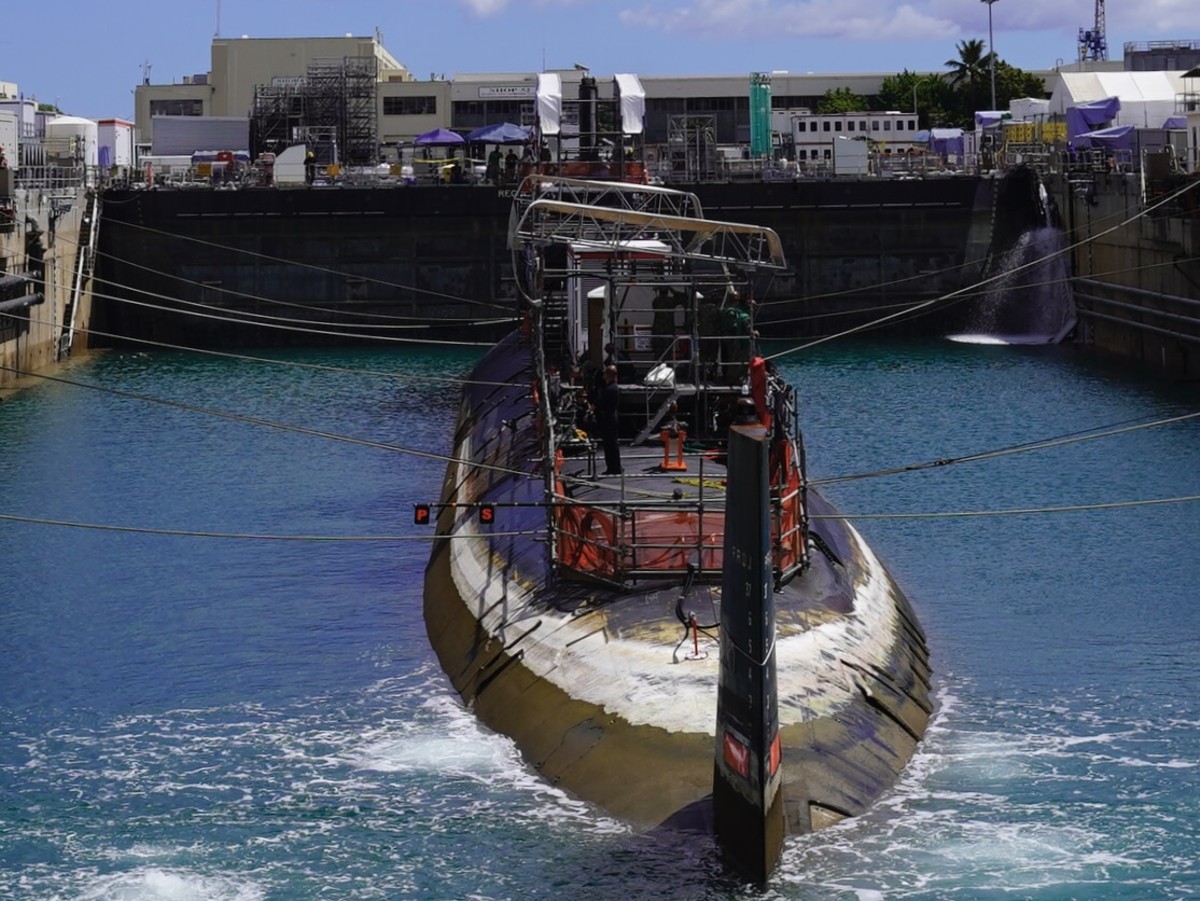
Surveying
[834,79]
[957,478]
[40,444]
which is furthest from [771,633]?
[834,79]

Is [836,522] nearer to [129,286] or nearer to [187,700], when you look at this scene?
[187,700]

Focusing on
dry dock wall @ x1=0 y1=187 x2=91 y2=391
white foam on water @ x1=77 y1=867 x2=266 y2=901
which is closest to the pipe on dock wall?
dry dock wall @ x1=0 y1=187 x2=91 y2=391

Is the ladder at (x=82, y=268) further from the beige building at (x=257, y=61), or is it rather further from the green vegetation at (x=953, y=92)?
the green vegetation at (x=953, y=92)

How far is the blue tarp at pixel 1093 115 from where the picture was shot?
3388 inches

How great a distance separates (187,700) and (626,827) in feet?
30.8

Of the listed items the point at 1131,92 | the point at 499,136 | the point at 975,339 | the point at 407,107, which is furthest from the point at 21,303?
the point at 407,107

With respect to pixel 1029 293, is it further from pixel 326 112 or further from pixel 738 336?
pixel 326 112

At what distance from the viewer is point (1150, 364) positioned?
66875 mm

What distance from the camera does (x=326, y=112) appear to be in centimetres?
13338

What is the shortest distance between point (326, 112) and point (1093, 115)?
6362cm

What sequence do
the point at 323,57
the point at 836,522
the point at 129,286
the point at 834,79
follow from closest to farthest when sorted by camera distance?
the point at 836,522, the point at 129,286, the point at 323,57, the point at 834,79

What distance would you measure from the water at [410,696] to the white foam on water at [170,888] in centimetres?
5

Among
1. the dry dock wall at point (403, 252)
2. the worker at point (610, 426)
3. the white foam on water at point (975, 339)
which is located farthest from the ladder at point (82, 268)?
the worker at point (610, 426)

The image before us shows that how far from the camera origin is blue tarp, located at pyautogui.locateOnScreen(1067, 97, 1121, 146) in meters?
86.1
